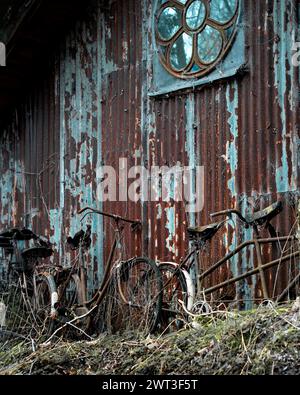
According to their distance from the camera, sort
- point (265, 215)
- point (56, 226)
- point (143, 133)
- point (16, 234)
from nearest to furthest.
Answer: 1. point (265, 215)
2. point (16, 234)
3. point (143, 133)
4. point (56, 226)

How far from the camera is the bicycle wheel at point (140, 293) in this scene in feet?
23.7

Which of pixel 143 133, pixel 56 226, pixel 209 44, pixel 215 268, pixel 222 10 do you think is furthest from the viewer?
pixel 56 226

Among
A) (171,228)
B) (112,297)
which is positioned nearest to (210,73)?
(171,228)

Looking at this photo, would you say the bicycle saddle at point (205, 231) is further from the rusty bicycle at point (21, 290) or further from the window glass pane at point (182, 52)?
the window glass pane at point (182, 52)

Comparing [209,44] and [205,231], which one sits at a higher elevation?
[209,44]

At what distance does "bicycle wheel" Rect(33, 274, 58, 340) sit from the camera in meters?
8.10

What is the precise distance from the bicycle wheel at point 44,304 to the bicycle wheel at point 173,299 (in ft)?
4.27

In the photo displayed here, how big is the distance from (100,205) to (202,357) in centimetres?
447

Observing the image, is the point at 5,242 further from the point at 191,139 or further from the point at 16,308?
the point at 191,139

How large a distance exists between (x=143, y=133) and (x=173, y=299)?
2.59 metres

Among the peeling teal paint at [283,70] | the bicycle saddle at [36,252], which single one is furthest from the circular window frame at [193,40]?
the bicycle saddle at [36,252]

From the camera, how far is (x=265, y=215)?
6934mm

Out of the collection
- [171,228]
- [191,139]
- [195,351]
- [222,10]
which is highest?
[222,10]

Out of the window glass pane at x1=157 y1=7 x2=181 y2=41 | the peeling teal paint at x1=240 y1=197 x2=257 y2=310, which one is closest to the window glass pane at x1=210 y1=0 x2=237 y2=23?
the window glass pane at x1=157 y1=7 x2=181 y2=41
